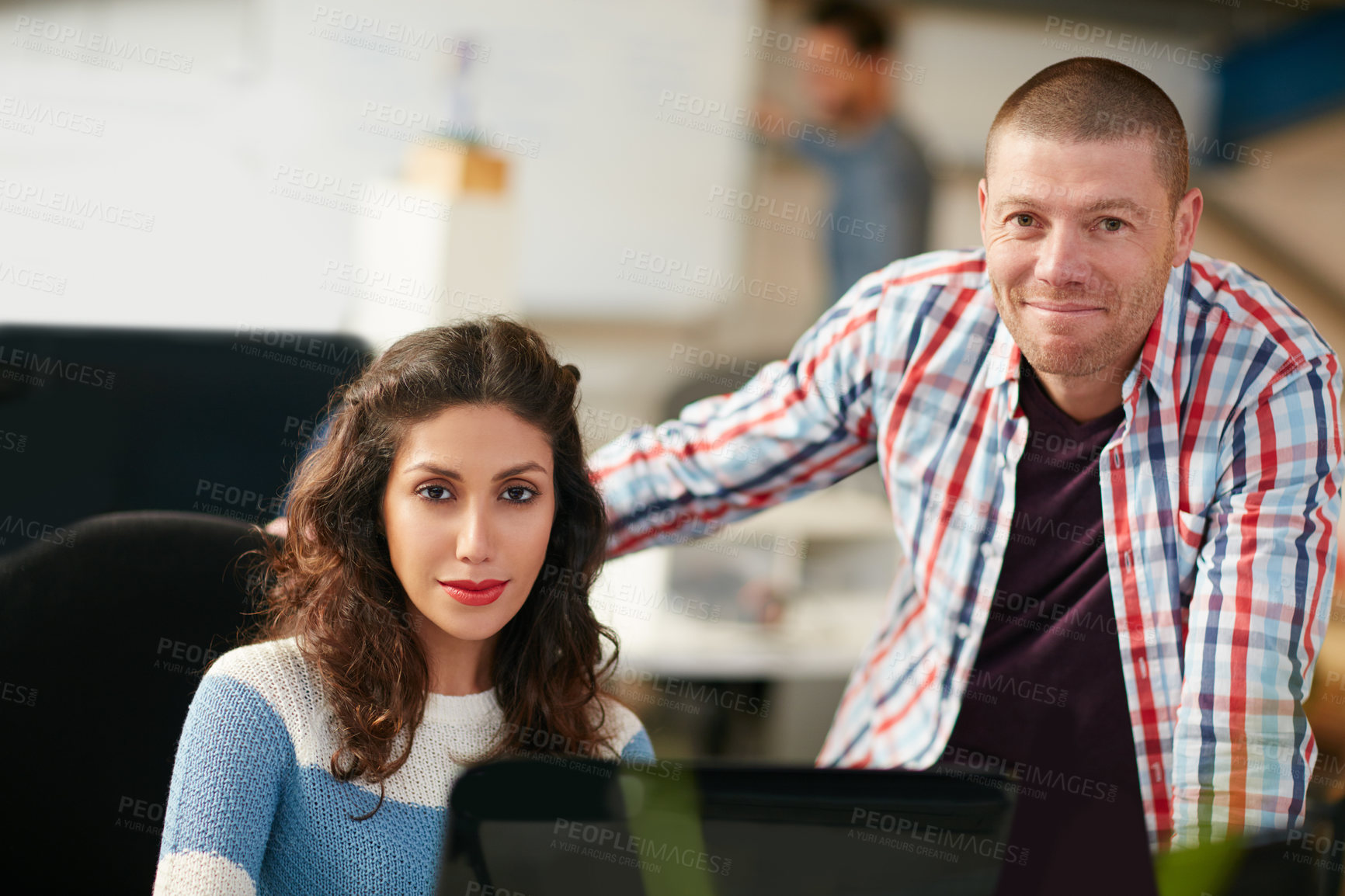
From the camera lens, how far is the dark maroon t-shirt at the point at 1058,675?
1.44 m

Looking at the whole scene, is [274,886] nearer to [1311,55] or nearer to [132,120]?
[132,120]

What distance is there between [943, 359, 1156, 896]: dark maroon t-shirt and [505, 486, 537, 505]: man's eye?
64 cm

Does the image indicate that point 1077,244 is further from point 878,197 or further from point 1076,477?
point 878,197

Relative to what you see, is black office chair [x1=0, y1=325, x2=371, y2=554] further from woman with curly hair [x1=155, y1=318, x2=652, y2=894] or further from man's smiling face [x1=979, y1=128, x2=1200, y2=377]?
man's smiling face [x1=979, y1=128, x2=1200, y2=377]

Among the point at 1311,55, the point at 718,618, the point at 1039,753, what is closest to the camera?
the point at 1039,753

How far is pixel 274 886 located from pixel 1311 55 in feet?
16.8

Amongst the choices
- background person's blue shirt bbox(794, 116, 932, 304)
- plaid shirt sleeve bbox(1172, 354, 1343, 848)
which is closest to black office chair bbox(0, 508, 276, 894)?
plaid shirt sleeve bbox(1172, 354, 1343, 848)

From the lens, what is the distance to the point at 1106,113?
1268 mm

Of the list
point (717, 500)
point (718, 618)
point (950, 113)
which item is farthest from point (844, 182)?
point (717, 500)

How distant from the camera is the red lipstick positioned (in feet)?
3.63

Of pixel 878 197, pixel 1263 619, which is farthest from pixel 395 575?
pixel 878 197

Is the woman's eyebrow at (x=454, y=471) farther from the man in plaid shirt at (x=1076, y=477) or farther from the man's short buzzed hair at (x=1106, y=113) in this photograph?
the man's short buzzed hair at (x=1106, y=113)

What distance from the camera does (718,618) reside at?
346 cm

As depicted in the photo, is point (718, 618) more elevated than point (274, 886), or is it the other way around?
point (718, 618)
